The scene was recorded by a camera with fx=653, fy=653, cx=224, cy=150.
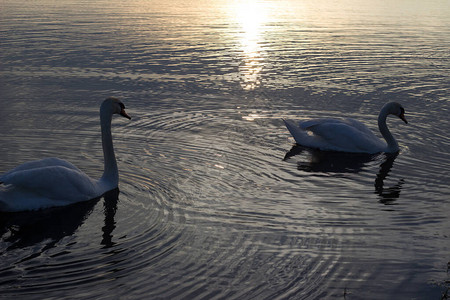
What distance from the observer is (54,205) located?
28.3 feet

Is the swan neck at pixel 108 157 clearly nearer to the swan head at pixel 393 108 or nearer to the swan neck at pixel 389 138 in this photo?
the swan neck at pixel 389 138

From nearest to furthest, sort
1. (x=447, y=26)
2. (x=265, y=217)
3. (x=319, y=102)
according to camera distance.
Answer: (x=265, y=217) < (x=319, y=102) < (x=447, y=26)

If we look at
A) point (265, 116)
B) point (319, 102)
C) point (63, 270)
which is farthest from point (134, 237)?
point (319, 102)

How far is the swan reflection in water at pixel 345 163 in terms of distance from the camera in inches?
397

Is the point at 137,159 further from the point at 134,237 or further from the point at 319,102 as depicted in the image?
the point at 319,102

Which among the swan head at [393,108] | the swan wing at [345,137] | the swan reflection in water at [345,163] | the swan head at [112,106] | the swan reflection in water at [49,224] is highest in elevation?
the swan head at [112,106]

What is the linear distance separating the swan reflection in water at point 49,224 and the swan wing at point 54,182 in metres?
0.19

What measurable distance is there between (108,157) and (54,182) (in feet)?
3.84

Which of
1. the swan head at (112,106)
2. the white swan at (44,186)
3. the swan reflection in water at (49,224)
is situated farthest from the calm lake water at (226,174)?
the swan head at (112,106)

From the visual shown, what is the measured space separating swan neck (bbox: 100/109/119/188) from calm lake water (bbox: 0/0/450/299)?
0.83 feet

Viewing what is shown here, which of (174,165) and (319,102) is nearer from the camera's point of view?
(174,165)

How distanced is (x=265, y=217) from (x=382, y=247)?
5.24 ft

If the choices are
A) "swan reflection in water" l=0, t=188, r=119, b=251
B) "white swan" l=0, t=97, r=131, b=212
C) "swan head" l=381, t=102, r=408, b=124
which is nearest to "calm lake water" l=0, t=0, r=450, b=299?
"swan reflection in water" l=0, t=188, r=119, b=251

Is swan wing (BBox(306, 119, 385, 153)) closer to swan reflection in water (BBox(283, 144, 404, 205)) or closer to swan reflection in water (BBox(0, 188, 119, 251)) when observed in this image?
swan reflection in water (BBox(283, 144, 404, 205))
